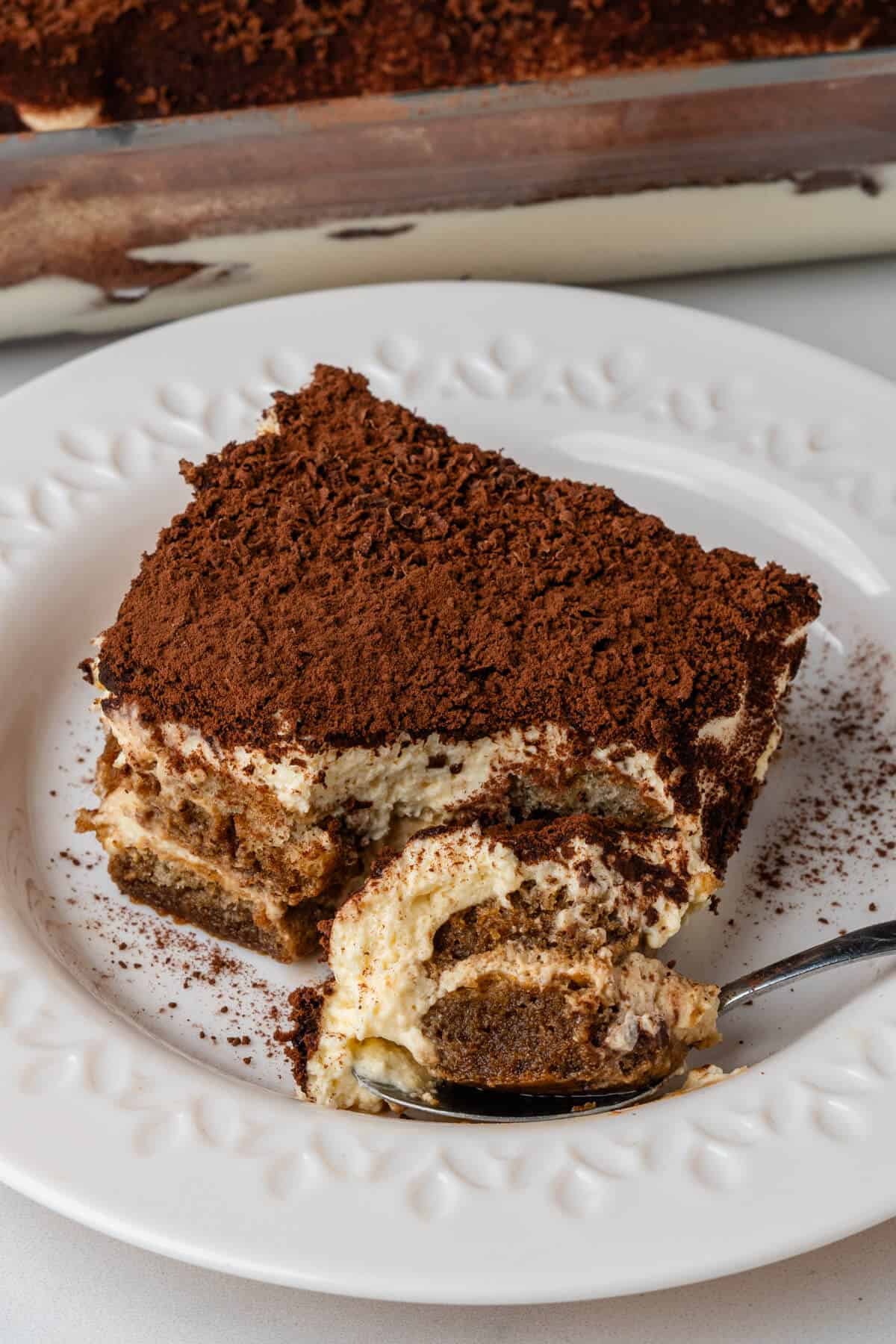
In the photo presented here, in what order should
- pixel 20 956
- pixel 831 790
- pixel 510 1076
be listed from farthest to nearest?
pixel 831 790 < pixel 20 956 < pixel 510 1076

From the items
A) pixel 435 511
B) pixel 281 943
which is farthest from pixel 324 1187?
pixel 435 511

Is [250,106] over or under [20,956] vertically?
over

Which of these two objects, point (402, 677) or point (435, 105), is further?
point (435, 105)

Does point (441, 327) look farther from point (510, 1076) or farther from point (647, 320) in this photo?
point (510, 1076)

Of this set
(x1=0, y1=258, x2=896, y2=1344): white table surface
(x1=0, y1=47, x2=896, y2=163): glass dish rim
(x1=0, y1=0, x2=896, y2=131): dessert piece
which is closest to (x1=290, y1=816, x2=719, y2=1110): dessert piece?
(x1=0, y1=258, x2=896, y2=1344): white table surface

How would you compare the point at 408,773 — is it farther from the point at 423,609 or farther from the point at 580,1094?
the point at 580,1094

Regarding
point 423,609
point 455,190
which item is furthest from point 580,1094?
point 455,190
